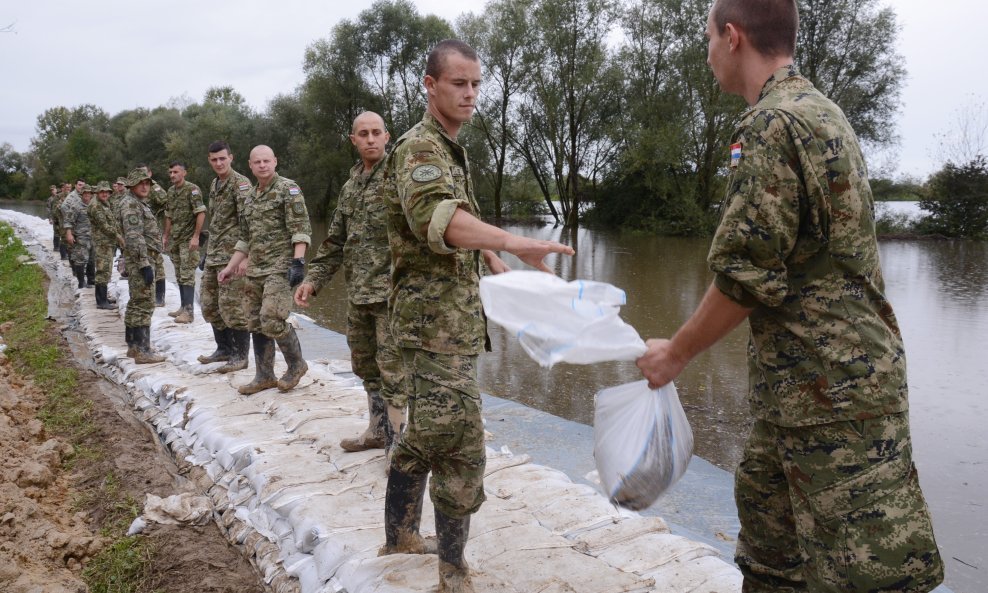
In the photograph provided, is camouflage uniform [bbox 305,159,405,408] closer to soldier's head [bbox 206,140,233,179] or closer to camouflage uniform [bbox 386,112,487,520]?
camouflage uniform [bbox 386,112,487,520]

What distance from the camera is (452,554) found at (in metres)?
2.82

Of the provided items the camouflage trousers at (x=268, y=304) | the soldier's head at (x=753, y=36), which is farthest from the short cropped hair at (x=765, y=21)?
the camouflage trousers at (x=268, y=304)

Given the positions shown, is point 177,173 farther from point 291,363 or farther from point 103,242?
point 291,363

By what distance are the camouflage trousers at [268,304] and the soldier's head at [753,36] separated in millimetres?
4542

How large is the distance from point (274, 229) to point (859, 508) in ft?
17.0

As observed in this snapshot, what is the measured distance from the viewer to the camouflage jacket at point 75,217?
14.2 meters

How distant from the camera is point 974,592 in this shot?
3.43 m

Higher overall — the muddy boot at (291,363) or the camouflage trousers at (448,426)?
the camouflage trousers at (448,426)

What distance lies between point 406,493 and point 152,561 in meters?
1.55

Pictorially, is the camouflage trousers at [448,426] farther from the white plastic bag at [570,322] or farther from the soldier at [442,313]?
the white plastic bag at [570,322]

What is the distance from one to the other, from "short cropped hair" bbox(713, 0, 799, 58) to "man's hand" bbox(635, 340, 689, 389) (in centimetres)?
88

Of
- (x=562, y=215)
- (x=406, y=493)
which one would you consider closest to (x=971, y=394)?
(x=406, y=493)

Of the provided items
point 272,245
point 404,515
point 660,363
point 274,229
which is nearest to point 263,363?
point 272,245

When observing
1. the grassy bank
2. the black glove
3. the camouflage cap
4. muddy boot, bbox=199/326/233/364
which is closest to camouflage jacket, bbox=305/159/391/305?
the black glove
